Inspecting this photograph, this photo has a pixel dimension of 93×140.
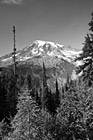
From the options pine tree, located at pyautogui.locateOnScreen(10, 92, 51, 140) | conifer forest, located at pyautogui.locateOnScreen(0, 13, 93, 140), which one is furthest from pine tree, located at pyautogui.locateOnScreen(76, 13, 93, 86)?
pine tree, located at pyautogui.locateOnScreen(10, 92, 51, 140)

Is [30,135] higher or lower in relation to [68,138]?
higher

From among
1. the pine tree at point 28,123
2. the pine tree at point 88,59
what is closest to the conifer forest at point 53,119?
the pine tree at point 28,123

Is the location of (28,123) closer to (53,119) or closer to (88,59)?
(53,119)

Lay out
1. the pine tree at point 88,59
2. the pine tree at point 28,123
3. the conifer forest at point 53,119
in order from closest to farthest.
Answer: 1. the pine tree at point 28,123
2. the conifer forest at point 53,119
3. the pine tree at point 88,59

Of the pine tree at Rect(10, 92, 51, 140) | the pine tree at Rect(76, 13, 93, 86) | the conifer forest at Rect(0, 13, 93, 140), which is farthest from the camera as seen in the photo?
the pine tree at Rect(76, 13, 93, 86)

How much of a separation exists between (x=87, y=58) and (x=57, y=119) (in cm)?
674

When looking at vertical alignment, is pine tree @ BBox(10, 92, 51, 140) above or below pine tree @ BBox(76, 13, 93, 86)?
below

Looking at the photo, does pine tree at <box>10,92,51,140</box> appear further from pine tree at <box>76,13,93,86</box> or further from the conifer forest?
pine tree at <box>76,13,93,86</box>

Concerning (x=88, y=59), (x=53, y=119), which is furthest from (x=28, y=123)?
(x=88, y=59)

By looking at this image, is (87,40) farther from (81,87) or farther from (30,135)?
(30,135)

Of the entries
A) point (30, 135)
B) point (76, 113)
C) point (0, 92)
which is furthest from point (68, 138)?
point (0, 92)

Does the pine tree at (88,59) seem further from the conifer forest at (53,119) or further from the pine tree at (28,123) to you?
the pine tree at (28,123)

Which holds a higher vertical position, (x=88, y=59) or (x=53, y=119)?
(x=88, y=59)

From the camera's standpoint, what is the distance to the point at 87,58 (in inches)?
634
